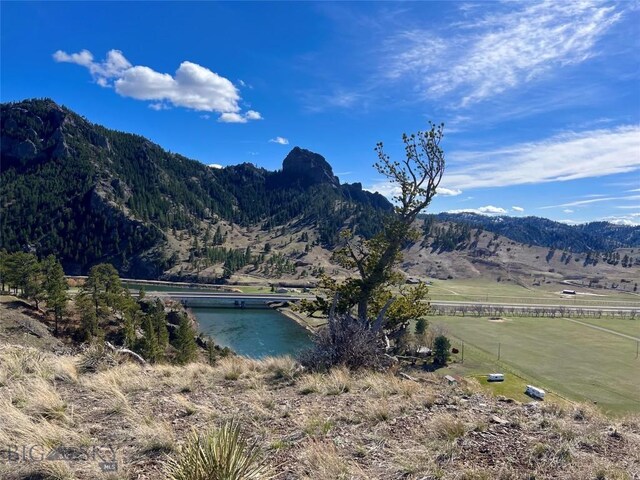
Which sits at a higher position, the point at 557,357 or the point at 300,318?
the point at 557,357

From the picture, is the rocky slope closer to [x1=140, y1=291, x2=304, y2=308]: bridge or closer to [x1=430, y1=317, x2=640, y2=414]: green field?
[x1=430, y1=317, x2=640, y2=414]: green field

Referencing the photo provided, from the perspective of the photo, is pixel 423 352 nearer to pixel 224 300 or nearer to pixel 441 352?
pixel 441 352

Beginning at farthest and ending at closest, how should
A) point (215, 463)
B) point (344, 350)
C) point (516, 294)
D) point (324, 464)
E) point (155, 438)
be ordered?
point (516, 294)
point (344, 350)
point (155, 438)
point (324, 464)
point (215, 463)

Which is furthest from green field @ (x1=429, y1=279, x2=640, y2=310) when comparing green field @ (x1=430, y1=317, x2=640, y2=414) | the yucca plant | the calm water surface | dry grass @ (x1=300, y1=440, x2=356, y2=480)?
the yucca plant

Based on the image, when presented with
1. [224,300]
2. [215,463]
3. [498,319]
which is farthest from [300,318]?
[215,463]

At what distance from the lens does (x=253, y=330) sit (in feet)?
280

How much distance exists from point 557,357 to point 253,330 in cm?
5518

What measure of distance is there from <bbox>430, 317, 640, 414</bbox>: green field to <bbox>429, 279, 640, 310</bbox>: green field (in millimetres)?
38841

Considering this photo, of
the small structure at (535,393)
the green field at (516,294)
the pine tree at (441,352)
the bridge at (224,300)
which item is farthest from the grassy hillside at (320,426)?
the green field at (516,294)

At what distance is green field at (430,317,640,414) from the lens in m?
49.4

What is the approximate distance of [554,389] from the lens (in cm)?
4956

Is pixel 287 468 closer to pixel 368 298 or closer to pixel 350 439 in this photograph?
pixel 350 439

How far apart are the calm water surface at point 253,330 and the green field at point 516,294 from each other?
55676mm

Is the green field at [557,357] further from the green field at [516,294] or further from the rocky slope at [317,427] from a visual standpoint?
the rocky slope at [317,427]
